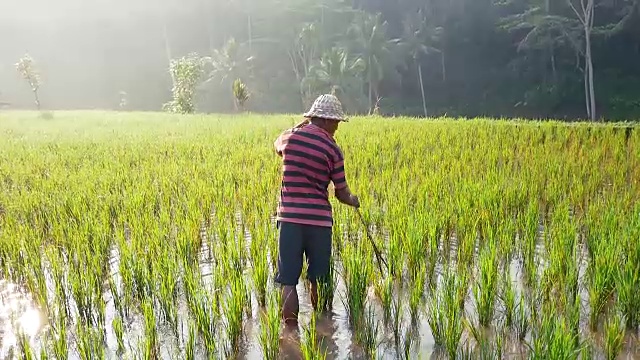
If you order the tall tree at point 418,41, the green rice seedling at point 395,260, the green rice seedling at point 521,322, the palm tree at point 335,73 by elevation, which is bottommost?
the green rice seedling at point 521,322

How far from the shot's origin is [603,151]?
22.5ft

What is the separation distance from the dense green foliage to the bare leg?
1919 centimetres

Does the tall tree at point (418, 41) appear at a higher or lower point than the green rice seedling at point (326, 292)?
higher

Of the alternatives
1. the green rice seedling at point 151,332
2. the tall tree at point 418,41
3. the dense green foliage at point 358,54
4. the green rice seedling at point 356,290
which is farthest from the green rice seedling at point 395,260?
the tall tree at point 418,41

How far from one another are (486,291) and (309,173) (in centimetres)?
105

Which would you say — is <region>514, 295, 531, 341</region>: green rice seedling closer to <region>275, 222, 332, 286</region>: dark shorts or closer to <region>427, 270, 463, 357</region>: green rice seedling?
<region>427, 270, 463, 357</region>: green rice seedling

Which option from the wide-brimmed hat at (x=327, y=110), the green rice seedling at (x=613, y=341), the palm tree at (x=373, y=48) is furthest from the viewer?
the palm tree at (x=373, y=48)

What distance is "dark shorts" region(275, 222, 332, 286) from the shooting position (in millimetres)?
2697

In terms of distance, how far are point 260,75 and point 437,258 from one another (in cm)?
2782

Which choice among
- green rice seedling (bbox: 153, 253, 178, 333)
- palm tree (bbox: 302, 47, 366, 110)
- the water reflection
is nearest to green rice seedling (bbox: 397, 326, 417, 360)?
green rice seedling (bbox: 153, 253, 178, 333)

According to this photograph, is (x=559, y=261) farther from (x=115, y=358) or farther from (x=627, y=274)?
(x=115, y=358)

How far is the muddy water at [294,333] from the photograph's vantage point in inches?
94.7

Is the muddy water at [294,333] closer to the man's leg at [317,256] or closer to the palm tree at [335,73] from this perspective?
the man's leg at [317,256]

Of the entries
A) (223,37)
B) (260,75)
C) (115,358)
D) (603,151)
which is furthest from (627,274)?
(223,37)
